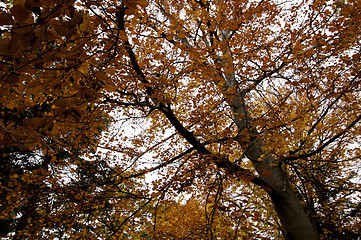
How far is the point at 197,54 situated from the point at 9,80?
257 centimetres

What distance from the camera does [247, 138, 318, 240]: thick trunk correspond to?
300 centimetres

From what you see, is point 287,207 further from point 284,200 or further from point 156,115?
point 156,115

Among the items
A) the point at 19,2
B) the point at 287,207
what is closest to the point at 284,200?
the point at 287,207

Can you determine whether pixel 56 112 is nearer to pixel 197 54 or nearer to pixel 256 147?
pixel 197 54

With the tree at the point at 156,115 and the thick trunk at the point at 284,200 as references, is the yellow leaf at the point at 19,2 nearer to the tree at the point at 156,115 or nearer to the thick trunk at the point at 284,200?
the tree at the point at 156,115

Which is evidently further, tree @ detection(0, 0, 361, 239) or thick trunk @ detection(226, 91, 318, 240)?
thick trunk @ detection(226, 91, 318, 240)

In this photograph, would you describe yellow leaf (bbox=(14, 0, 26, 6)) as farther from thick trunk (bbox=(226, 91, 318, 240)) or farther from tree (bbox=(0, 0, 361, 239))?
thick trunk (bbox=(226, 91, 318, 240))

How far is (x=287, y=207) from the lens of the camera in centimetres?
328

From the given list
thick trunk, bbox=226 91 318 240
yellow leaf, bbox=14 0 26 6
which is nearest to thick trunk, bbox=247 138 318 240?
thick trunk, bbox=226 91 318 240

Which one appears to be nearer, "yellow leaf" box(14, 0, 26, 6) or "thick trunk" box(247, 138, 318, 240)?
"yellow leaf" box(14, 0, 26, 6)

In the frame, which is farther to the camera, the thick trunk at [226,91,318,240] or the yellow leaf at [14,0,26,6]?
the thick trunk at [226,91,318,240]

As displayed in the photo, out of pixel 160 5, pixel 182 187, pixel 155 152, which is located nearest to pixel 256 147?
pixel 182 187

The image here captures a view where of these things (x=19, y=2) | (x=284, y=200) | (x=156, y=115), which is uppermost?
(x=156, y=115)

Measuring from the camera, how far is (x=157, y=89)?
130 inches
